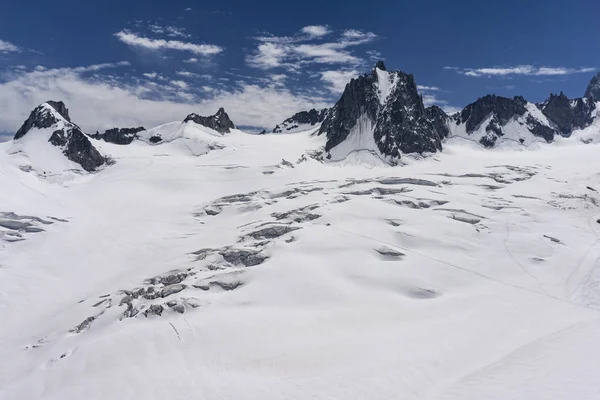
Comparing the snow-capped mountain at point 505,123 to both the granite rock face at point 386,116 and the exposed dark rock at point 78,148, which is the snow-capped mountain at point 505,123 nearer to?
the granite rock face at point 386,116

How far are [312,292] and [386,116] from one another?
112 meters

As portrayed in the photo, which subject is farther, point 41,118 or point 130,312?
point 41,118

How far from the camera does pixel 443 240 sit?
180ft

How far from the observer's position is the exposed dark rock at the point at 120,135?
161 m

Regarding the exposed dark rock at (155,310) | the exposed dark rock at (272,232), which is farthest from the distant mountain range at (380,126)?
the exposed dark rock at (155,310)

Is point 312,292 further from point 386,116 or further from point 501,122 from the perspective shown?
point 501,122

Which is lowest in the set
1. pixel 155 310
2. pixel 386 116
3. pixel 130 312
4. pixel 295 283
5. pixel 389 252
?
pixel 130 312

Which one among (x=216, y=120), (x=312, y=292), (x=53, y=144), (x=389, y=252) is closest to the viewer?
(x=312, y=292)

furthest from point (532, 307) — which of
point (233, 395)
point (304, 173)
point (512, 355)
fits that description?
point (304, 173)

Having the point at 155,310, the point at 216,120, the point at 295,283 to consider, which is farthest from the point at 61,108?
the point at 295,283

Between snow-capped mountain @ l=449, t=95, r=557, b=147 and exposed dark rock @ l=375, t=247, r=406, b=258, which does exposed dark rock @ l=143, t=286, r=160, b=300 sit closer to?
exposed dark rock @ l=375, t=247, r=406, b=258

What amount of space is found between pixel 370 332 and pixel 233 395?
1223 centimetres

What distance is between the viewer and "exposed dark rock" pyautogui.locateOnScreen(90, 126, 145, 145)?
161 m

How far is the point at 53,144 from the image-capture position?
11275cm
